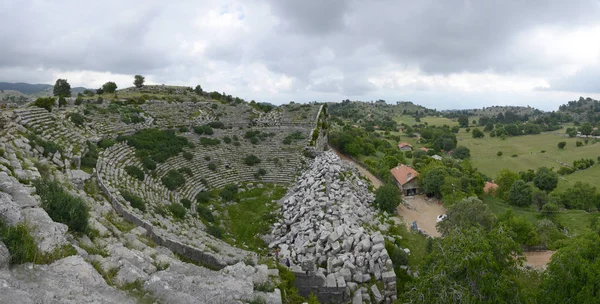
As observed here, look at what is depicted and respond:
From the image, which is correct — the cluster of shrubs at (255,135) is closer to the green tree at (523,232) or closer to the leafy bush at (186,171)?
the leafy bush at (186,171)

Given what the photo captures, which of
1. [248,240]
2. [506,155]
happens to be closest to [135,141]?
[248,240]

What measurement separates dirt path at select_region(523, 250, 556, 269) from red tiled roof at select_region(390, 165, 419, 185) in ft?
39.4

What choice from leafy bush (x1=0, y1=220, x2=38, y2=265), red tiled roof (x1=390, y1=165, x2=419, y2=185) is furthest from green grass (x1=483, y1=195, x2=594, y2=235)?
leafy bush (x1=0, y1=220, x2=38, y2=265)

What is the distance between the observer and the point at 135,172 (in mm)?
18500

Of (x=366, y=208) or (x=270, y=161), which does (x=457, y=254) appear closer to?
(x=366, y=208)

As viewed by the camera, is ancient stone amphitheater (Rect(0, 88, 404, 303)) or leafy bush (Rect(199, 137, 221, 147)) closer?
ancient stone amphitheater (Rect(0, 88, 404, 303))

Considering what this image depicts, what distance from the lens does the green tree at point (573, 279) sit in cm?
886

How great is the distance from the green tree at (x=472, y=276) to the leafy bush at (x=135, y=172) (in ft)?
51.7

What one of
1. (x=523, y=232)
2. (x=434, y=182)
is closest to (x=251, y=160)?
(x=434, y=182)

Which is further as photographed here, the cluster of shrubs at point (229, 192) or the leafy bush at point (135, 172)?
the cluster of shrubs at point (229, 192)

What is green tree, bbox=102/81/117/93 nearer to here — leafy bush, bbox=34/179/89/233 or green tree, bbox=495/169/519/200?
leafy bush, bbox=34/179/89/233

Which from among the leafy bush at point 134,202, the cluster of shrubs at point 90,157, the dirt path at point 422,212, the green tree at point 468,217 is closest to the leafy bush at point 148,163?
the cluster of shrubs at point 90,157

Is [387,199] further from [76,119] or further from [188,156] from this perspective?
[76,119]

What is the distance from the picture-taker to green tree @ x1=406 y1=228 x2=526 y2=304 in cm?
832
